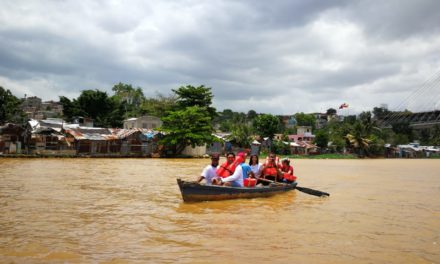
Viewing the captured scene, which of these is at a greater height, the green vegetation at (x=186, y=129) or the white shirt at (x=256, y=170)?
the green vegetation at (x=186, y=129)

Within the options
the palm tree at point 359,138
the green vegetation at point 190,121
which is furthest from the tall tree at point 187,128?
the palm tree at point 359,138

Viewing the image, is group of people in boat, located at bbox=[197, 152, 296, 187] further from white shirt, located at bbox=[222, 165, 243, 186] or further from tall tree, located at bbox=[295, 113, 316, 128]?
tall tree, located at bbox=[295, 113, 316, 128]

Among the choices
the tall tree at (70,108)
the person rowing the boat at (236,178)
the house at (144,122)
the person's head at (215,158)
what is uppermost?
the tall tree at (70,108)

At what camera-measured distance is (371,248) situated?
20.8ft

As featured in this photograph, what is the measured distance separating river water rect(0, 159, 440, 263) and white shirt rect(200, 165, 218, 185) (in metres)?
0.83

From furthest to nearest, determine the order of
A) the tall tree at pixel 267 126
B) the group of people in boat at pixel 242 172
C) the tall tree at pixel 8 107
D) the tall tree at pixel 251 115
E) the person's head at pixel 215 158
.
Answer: the tall tree at pixel 251 115 → the tall tree at pixel 267 126 → the tall tree at pixel 8 107 → the group of people in boat at pixel 242 172 → the person's head at pixel 215 158

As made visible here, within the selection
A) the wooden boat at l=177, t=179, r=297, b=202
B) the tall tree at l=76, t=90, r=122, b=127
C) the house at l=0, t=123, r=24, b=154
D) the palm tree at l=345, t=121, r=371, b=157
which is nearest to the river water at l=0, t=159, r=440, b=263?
the wooden boat at l=177, t=179, r=297, b=202

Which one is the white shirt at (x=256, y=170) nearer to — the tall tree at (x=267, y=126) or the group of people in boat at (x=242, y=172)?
the group of people in boat at (x=242, y=172)

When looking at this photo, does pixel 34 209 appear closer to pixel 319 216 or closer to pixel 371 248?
pixel 319 216

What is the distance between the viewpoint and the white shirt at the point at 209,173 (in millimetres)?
10688

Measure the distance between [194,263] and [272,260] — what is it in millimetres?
1158

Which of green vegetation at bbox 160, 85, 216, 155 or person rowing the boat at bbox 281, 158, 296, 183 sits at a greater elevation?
green vegetation at bbox 160, 85, 216, 155

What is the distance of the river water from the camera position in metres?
5.67

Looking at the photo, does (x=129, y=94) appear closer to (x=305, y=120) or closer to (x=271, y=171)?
(x=305, y=120)
